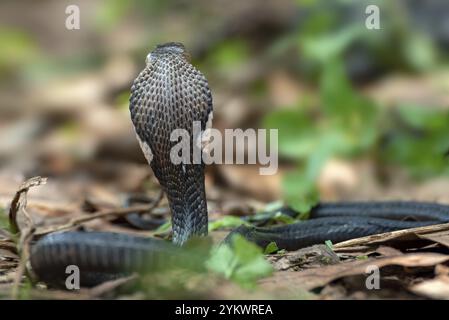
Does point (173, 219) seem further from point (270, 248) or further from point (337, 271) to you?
point (337, 271)

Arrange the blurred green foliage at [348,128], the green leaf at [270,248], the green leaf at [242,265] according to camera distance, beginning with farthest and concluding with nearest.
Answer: the blurred green foliage at [348,128] → the green leaf at [270,248] → the green leaf at [242,265]

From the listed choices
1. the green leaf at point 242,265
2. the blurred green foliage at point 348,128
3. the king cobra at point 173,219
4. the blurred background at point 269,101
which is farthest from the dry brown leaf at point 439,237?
the blurred green foliage at point 348,128

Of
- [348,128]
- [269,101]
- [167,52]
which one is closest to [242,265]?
[167,52]

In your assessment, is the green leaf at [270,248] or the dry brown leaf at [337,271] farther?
the green leaf at [270,248]

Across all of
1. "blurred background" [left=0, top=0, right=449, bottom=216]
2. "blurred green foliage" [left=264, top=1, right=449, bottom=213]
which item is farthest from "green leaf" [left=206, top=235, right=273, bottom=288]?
"blurred green foliage" [left=264, top=1, right=449, bottom=213]

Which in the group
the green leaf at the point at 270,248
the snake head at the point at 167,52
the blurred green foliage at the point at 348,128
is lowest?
the green leaf at the point at 270,248

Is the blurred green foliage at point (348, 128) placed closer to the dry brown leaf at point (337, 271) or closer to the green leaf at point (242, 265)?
the dry brown leaf at point (337, 271)

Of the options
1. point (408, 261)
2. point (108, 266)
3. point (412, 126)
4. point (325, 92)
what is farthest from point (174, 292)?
point (412, 126)
